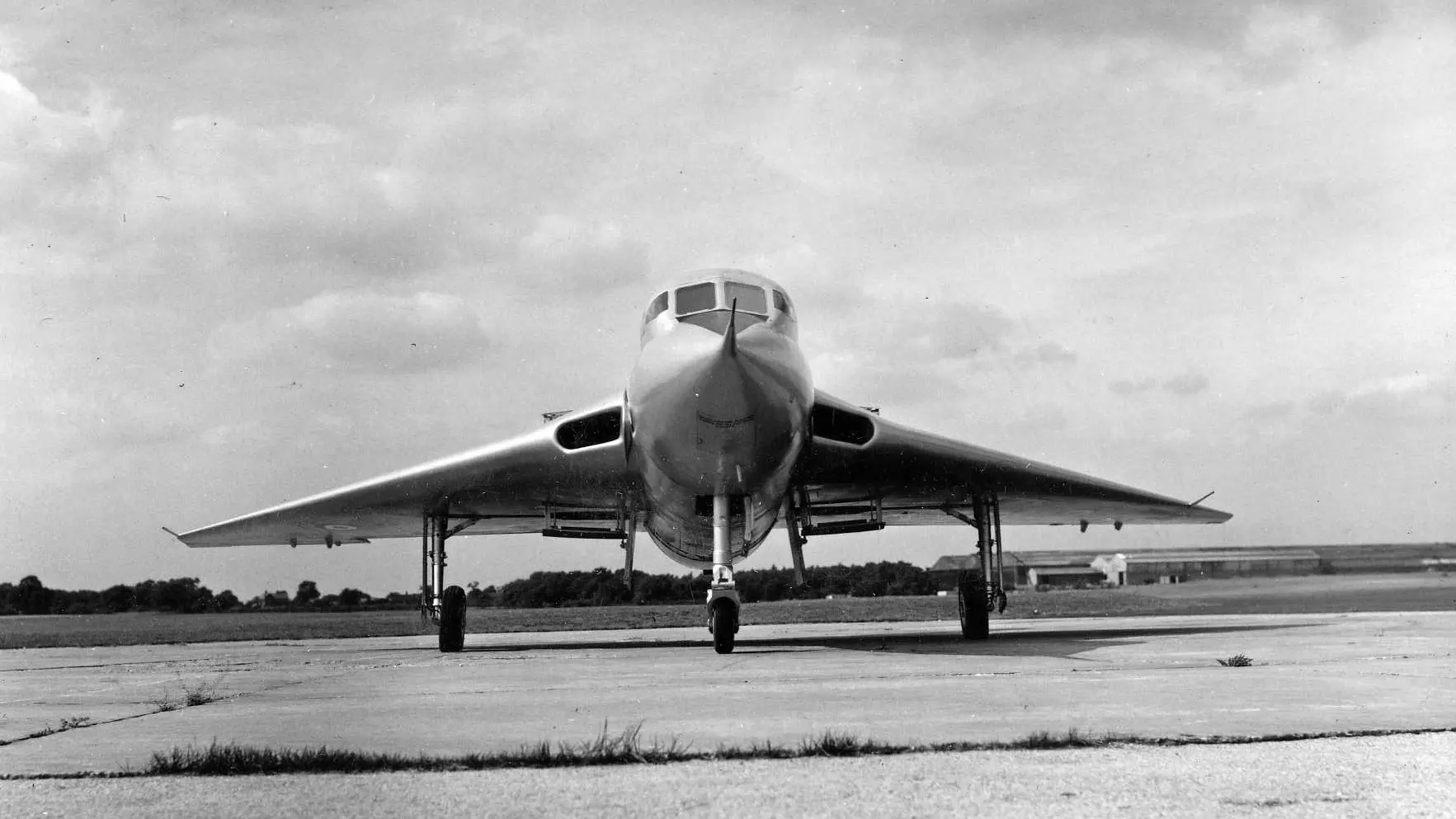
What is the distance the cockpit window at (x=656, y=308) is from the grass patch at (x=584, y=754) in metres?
7.29

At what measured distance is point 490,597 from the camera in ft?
118

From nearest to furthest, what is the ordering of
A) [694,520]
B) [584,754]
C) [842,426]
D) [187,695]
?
[584,754]
[187,695]
[842,426]
[694,520]

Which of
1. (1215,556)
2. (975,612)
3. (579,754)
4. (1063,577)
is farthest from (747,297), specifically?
(1063,577)

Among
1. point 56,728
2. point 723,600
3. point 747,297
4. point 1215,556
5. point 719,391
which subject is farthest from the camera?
point 1215,556

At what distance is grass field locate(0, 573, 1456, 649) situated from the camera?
21.3 meters

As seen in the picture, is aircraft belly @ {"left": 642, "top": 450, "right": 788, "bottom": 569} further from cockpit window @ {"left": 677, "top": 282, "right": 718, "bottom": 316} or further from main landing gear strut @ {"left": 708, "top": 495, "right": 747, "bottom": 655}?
cockpit window @ {"left": 677, "top": 282, "right": 718, "bottom": 316}

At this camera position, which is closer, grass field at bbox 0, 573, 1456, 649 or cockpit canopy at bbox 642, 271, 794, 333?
cockpit canopy at bbox 642, 271, 794, 333

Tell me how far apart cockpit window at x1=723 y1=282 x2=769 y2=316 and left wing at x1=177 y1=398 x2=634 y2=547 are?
8.11 feet

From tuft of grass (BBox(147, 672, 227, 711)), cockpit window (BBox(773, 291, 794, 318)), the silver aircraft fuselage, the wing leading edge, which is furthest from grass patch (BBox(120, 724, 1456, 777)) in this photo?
the wing leading edge

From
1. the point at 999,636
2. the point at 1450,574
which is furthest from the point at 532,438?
the point at 1450,574

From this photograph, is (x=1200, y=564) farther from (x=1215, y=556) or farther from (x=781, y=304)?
(x=781, y=304)

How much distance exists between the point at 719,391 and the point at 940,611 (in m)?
19.4

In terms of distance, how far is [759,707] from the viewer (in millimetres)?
4930

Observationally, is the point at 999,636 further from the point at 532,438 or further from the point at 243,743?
the point at 243,743
